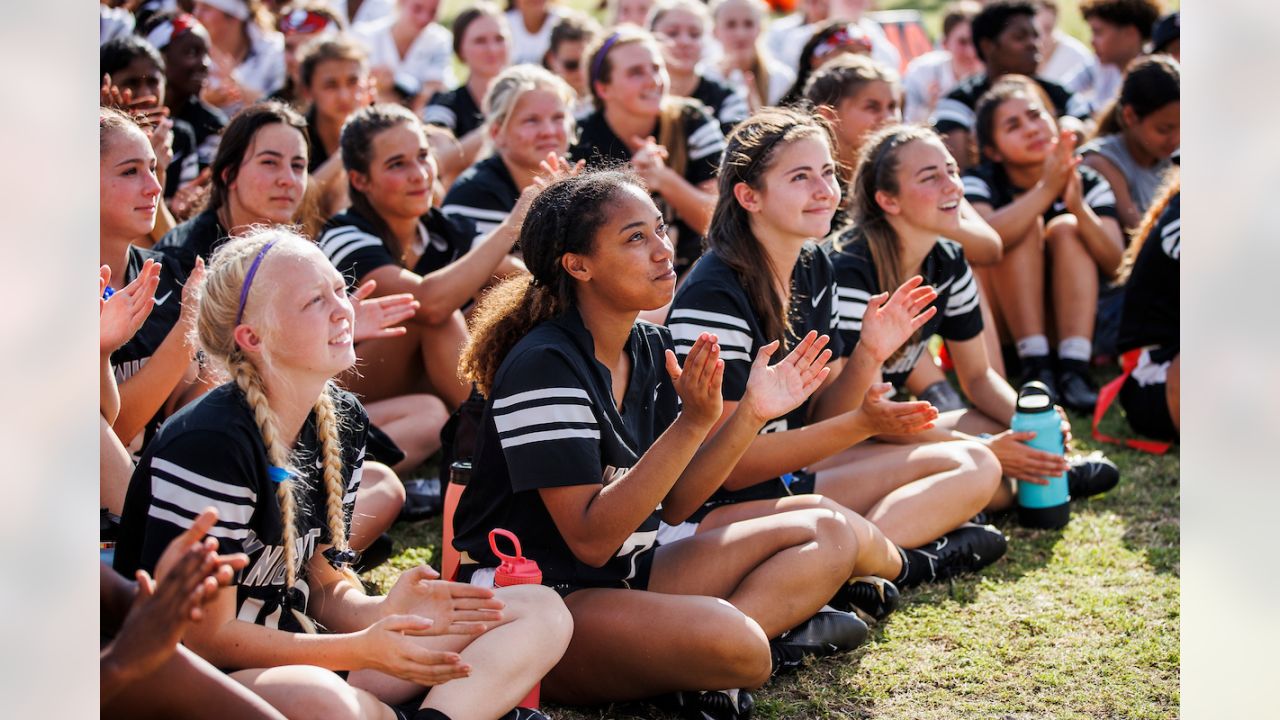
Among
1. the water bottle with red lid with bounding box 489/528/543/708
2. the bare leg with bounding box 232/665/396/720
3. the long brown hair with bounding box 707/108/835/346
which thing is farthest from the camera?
the long brown hair with bounding box 707/108/835/346

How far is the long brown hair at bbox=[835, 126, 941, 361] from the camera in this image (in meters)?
3.89

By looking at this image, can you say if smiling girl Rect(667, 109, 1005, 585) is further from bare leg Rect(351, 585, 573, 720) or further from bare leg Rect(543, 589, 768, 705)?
bare leg Rect(351, 585, 573, 720)

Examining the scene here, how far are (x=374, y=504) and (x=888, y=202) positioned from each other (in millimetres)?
1677

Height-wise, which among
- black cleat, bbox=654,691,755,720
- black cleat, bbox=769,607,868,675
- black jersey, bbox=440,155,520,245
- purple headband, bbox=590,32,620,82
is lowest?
black cleat, bbox=654,691,755,720

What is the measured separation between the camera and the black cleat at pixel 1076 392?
5000 millimetres

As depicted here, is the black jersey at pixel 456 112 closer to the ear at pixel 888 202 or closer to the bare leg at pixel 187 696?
the ear at pixel 888 202

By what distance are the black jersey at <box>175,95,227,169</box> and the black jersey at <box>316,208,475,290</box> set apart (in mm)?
1464

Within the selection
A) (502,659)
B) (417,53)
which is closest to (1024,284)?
(502,659)

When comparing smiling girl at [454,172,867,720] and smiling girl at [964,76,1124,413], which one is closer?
smiling girl at [454,172,867,720]

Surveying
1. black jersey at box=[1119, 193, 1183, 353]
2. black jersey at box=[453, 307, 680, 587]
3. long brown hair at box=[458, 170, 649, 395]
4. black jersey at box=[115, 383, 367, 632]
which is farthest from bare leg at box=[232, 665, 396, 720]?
black jersey at box=[1119, 193, 1183, 353]
